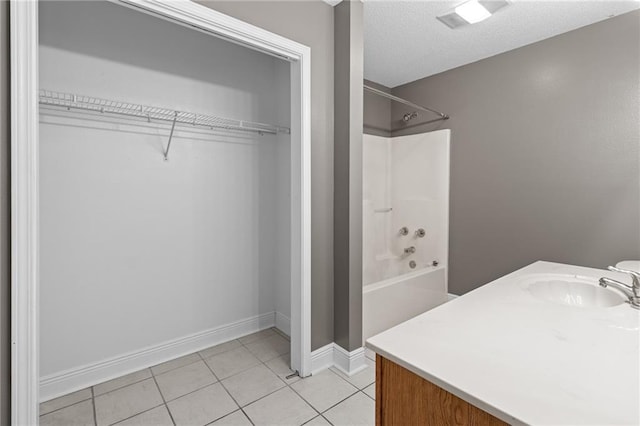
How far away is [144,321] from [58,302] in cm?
50

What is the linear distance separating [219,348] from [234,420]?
2.65ft

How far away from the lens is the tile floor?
1589 millimetres

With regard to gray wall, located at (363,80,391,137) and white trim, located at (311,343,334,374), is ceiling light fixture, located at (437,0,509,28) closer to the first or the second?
gray wall, located at (363,80,391,137)

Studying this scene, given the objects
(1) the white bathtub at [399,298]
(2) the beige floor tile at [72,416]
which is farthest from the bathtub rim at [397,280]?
(2) the beige floor tile at [72,416]

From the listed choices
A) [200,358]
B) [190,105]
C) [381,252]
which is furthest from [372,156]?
[200,358]

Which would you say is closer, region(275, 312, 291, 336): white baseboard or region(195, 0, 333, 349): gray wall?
region(195, 0, 333, 349): gray wall

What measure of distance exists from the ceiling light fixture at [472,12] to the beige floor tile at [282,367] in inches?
104

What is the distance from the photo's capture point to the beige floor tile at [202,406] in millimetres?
1590

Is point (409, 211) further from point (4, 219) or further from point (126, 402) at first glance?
point (4, 219)

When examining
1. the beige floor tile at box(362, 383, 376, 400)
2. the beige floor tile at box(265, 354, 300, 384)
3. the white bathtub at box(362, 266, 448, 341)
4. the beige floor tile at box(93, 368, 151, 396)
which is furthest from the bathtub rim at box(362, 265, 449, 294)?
the beige floor tile at box(93, 368, 151, 396)

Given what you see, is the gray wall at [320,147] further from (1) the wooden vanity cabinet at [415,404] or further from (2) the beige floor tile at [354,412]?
(1) the wooden vanity cabinet at [415,404]

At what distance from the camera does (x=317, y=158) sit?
6.43 feet

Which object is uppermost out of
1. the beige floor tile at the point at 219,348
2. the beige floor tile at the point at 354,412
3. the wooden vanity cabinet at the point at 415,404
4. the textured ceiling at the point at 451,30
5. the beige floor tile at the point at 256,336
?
the textured ceiling at the point at 451,30

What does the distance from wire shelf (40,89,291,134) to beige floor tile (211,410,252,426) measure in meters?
1.75
